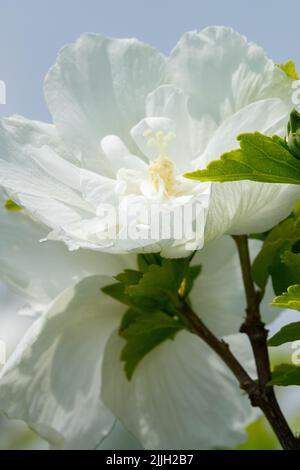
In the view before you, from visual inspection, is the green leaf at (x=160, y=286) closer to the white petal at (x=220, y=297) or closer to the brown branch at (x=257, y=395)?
the brown branch at (x=257, y=395)

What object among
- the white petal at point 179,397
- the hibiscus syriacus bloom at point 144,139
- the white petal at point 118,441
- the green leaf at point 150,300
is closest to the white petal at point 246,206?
the hibiscus syriacus bloom at point 144,139

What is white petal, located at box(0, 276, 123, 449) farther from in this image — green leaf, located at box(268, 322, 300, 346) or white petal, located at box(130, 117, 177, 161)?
green leaf, located at box(268, 322, 300, 346)

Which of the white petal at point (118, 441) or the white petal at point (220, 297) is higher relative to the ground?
the white petal at point (220, 297)

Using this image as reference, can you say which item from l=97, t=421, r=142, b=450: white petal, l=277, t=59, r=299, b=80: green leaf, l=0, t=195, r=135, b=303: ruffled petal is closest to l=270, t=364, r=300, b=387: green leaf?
l=0, t=195, r=135, b=303: ruffled petal

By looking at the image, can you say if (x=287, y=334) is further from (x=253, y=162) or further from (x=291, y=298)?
(x=253, y=162)

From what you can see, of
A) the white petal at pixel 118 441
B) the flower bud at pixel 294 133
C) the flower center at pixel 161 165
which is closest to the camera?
the flower bud at pixel 294 133

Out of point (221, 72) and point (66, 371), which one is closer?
point (221, 72)

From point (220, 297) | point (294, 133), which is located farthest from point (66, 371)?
point (294, 133)

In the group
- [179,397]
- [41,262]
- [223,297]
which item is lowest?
[179,397]

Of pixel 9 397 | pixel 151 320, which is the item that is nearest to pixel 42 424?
pixel 9 397
